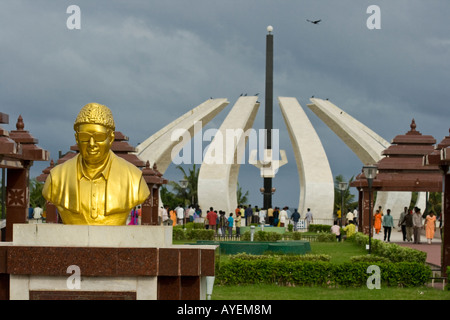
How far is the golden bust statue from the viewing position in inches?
259

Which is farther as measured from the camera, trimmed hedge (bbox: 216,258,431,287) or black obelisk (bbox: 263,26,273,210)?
black obelisk (bbox: 263,26,273,210)

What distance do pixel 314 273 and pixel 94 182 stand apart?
16.3ft

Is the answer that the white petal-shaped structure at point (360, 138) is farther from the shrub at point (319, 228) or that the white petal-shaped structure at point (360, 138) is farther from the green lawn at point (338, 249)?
the green lawn at point (338, 249)

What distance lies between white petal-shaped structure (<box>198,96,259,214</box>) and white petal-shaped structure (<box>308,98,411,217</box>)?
3.75 m

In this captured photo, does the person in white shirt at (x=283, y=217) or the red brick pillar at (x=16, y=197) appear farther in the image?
the person in white shirt at (x=283, y=217)

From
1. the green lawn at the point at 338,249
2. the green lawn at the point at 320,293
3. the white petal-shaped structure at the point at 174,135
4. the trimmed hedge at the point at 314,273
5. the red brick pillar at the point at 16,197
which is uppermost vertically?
the white petal-shaped structure at the point at 174,135

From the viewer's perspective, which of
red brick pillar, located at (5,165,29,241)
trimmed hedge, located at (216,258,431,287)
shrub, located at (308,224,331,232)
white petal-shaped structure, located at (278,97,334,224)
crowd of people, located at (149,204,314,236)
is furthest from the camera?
white petal-shaped structure, located at (278,97,334,224)

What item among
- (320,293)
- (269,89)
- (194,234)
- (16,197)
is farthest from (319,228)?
(320,293)

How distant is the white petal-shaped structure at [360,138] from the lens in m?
29.9

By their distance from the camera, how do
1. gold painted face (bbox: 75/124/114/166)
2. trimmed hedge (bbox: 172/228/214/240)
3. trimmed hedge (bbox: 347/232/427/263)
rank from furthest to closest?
1. trimmed hedge (bbox: 172/228/214/240)
2. trimmed hedge (bbox: 347/232/427/263)
3. gold painted face (bbox: 75/124/114/166)

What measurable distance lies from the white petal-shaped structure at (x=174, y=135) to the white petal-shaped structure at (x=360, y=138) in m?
5.39

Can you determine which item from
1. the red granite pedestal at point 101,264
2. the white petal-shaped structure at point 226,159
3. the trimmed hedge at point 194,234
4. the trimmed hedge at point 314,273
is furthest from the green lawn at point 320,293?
the white petal-shaped structure at point 226,159

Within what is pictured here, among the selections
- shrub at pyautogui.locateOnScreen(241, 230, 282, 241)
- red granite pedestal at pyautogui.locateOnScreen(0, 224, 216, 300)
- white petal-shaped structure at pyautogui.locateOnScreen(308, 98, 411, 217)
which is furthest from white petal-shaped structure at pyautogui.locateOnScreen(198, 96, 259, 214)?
red granite pedestal at pyautogui.locateOnScreen(0, 224, 216, 300)

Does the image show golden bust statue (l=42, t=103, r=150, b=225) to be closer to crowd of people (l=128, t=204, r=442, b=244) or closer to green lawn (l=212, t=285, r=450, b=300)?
green lawn (l=212, t=285, r=450, b=300)
